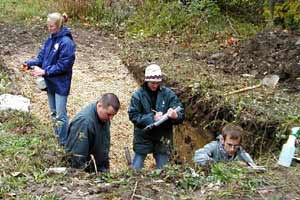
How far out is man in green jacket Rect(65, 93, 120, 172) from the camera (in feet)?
19.8

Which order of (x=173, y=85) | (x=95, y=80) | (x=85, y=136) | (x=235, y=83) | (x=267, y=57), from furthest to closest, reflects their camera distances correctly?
(x=95, y=80) → (x=267, y=57) → (x=173, y=85) → (x=235, y=83) → (x=85, y=136)

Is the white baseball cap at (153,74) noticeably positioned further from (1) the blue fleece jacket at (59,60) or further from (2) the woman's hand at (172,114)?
(1) the blue fleece jacket at (59,60)

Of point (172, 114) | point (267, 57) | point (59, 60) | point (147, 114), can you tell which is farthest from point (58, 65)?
point (267, 57)

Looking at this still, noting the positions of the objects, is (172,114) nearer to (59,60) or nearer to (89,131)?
(89,131)

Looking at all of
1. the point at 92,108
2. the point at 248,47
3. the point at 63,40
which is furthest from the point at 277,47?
the point at 92,108

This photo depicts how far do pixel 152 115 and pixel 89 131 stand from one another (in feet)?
4.12

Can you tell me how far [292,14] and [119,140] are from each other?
5.27 meters

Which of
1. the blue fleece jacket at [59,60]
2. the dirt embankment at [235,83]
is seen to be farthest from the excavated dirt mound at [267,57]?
the blue fleece jacket at [59,60]

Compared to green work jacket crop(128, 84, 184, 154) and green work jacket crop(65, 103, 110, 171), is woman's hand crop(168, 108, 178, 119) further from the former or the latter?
green work jacket crop(65, 103, 110, 171)

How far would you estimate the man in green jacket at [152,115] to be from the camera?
7176mm

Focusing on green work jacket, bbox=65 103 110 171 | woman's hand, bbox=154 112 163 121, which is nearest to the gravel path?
woman's hand, bbox=154 112 163 121

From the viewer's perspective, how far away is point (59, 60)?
7754 mm

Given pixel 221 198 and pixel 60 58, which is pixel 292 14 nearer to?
pixel 60 58

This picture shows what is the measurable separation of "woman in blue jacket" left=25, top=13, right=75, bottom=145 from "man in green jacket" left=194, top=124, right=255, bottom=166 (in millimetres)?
2178
